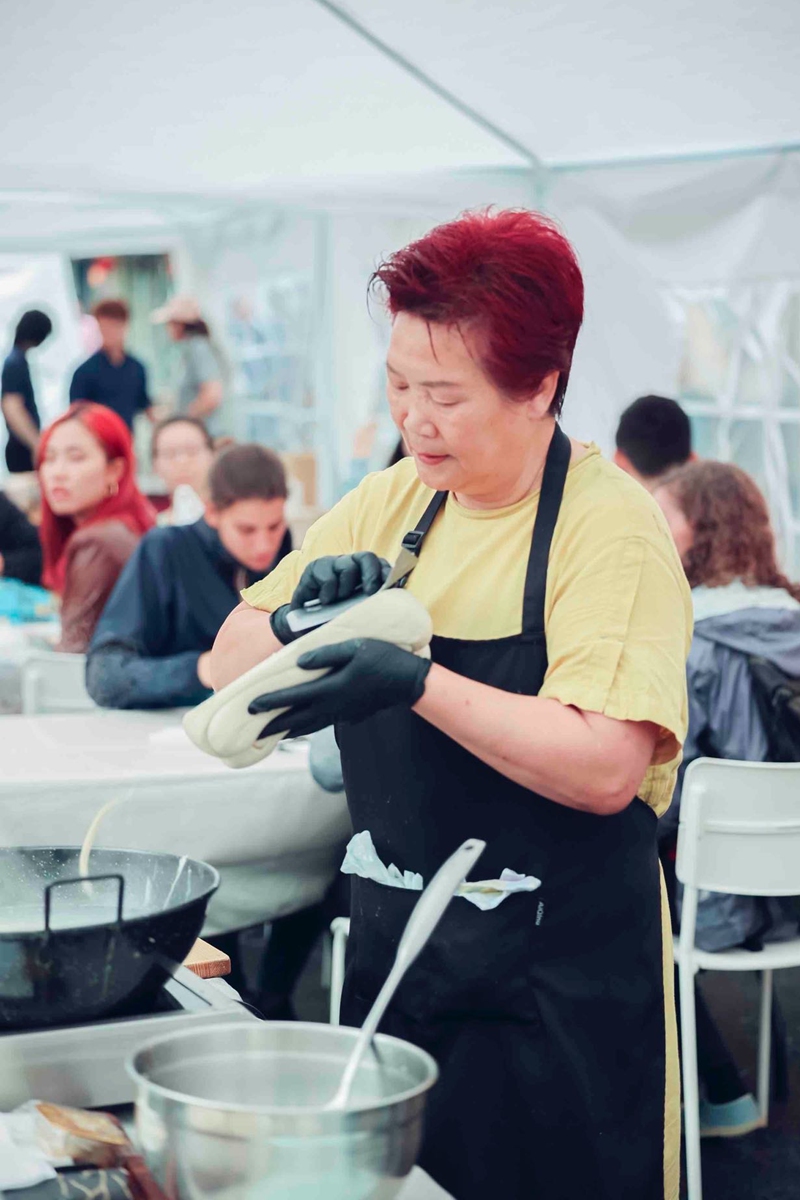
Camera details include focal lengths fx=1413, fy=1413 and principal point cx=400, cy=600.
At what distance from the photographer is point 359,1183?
96cm

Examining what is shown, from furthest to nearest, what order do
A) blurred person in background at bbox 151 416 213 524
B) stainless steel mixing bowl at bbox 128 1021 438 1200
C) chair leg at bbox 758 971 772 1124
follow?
1. blurred person in background at bbox 151 416 213 524
2. chair leg at bbox 758 971 772 1124
3. stainless steel mixing bowl at bbox 128 1021 438 1200

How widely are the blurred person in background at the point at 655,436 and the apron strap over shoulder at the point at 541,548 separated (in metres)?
2.70

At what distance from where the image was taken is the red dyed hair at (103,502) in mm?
4176

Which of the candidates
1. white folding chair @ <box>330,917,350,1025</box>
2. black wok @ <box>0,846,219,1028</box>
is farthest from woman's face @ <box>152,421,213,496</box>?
black wok @ <box>0,846,219,1028</box>

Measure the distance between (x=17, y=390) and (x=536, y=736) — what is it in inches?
323

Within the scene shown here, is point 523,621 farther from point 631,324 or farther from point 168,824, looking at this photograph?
point 631,324

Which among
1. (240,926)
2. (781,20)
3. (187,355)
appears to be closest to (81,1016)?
(240,926)

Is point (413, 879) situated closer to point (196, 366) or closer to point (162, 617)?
point (162, 617)

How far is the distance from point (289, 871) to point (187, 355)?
5518 mm

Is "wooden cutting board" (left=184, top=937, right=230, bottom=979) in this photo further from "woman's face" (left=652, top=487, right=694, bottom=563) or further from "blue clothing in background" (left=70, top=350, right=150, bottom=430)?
"blue clothing in background" (left=70, top=350, right=150, bottom=430)

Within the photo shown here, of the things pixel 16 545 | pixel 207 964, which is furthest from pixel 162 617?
pixel 16 545

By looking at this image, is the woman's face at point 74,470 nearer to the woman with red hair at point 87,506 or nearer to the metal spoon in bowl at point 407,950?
the woman with red hair at point 87,506

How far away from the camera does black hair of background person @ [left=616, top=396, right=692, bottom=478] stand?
13.8 ft

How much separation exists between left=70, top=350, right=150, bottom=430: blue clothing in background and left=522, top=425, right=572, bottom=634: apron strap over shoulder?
734 centimetres
